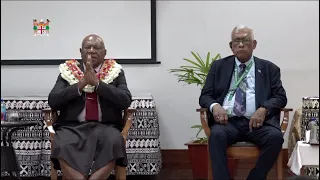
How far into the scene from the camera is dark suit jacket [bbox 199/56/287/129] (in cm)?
371

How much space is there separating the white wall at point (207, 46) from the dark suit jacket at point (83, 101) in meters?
1.39

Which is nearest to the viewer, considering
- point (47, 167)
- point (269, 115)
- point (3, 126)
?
point (3, 126)

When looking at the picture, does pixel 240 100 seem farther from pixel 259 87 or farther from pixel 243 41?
pixel 243 41

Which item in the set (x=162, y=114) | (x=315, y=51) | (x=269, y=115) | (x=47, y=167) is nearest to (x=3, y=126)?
(x=47, y=167)

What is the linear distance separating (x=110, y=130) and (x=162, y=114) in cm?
164

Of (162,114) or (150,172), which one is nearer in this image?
(150,172)

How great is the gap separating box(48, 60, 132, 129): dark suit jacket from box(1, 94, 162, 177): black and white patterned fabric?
25.2 inches

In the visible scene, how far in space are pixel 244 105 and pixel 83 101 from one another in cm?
122

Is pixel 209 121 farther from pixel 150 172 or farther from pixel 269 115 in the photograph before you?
pixel 150 172

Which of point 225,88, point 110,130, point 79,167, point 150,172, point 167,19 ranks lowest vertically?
point 150,172

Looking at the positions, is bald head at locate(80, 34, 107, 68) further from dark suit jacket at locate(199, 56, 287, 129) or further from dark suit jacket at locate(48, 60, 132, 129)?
dark suit jacket at locate(199, 56, 287, 129)

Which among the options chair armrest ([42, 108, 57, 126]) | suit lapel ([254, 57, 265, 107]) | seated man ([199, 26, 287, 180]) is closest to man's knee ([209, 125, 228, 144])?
seated man ([199, 26, 287, 180])

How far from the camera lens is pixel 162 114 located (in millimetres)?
5199

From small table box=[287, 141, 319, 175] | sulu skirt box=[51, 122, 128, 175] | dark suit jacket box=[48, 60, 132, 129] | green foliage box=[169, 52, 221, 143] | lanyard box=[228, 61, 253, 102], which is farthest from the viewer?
green foliage box=[169, 52, 221, 143]
